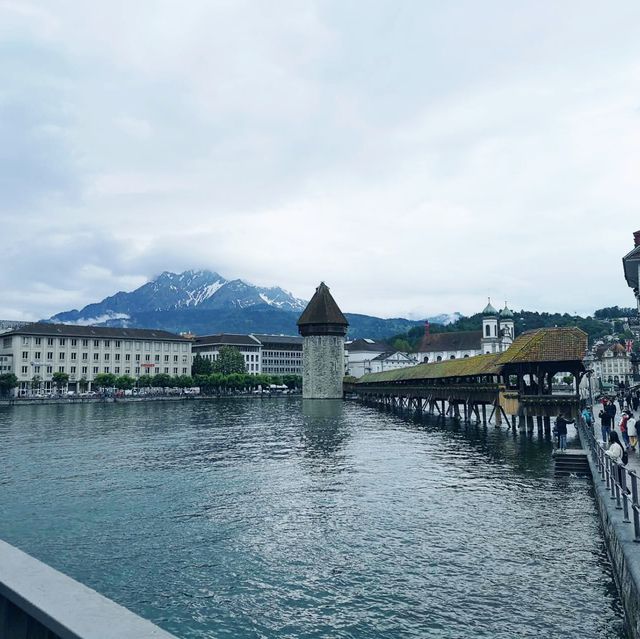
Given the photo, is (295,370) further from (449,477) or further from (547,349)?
(449,477)

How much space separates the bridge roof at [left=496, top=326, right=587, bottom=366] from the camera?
36.6m

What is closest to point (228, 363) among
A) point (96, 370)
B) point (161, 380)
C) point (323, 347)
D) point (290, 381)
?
point (290, 381)

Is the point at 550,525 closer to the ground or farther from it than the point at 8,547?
closer to the ground

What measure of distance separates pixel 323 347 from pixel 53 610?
10924 centimetres

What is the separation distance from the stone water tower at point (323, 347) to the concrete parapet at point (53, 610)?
10758cm

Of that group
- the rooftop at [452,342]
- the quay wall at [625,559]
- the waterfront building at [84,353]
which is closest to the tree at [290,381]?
the waterfront building at [84,353]

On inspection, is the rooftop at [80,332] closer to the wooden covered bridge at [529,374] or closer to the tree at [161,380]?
the tree at [161,380]

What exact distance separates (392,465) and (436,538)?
11.8 meters

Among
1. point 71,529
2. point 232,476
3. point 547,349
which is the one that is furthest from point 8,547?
point 547,349

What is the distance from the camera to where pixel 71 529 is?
16406 millimetres

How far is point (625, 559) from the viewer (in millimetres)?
10086

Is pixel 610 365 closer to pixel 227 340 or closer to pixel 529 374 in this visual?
pixel 227 340

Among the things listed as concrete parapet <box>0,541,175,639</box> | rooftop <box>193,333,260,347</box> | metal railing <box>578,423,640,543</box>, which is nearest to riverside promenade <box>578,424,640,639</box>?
metal railing <box>578,423,640,543</box>

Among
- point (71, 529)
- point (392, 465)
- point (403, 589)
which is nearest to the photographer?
point (403, 589)
